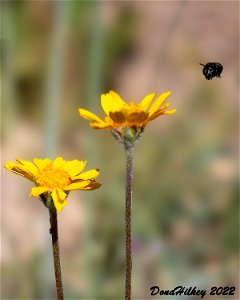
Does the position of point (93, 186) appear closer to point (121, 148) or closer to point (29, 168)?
point (29, 168)

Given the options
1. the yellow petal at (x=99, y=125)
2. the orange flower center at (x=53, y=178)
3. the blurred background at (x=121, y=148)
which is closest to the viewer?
the yellow petal at (x=99, y=125)

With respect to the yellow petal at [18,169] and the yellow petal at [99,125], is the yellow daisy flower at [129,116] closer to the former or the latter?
the yellow petal at [99,125]

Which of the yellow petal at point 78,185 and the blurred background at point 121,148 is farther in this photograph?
the blurred background at point 121,148

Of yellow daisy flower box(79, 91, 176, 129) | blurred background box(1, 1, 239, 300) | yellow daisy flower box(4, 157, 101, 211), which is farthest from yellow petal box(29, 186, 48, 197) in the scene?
blurred background box(1, 1, 239, 300)

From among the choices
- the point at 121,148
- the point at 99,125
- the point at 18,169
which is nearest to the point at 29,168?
the point at 18,169

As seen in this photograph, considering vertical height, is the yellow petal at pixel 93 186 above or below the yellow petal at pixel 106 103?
below

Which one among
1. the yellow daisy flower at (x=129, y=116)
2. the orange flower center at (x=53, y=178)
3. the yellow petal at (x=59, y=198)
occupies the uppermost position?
the yellow daisy flower at (x=129, y=116)

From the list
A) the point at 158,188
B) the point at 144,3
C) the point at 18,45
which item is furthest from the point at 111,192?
the point at 144,3

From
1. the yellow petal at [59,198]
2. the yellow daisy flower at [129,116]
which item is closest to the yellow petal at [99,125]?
the yellow daisy flower at [129,116]
